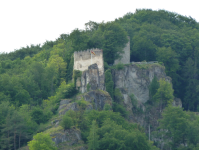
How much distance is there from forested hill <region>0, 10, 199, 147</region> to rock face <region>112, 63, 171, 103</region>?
345cm

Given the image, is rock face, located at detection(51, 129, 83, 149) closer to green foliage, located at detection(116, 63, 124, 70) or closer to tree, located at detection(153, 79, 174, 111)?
green foliage, located at detection(116, 63, 124, 70)

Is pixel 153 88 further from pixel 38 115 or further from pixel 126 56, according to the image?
pixel 38 115

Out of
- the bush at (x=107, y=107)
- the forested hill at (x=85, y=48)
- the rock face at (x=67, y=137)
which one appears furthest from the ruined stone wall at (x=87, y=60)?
the rock face at (x=67, y=137)

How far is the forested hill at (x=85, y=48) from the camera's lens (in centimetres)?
7616

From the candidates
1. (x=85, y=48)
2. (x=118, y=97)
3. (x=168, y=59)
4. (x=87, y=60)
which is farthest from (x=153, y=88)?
(x=87, y=60)

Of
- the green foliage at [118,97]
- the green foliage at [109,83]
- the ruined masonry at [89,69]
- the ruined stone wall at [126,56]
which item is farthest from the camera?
the ruined stone wall at [126,56]

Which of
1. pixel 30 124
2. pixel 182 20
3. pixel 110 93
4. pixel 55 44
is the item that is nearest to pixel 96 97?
pixel 110 93

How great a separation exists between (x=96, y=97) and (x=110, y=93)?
646 centimetres

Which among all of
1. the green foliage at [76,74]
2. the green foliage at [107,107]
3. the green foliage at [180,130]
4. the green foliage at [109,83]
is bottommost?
the green foliage at [180,130]

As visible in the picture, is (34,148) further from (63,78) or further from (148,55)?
(148,55)

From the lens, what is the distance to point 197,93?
10062cm

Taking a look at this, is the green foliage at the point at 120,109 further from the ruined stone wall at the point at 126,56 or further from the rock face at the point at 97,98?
the ruined stone wall at the point at 126,56

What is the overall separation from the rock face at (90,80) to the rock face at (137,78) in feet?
26.9

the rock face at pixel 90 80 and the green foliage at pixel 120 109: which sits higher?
the rock face at pixel 90 80
